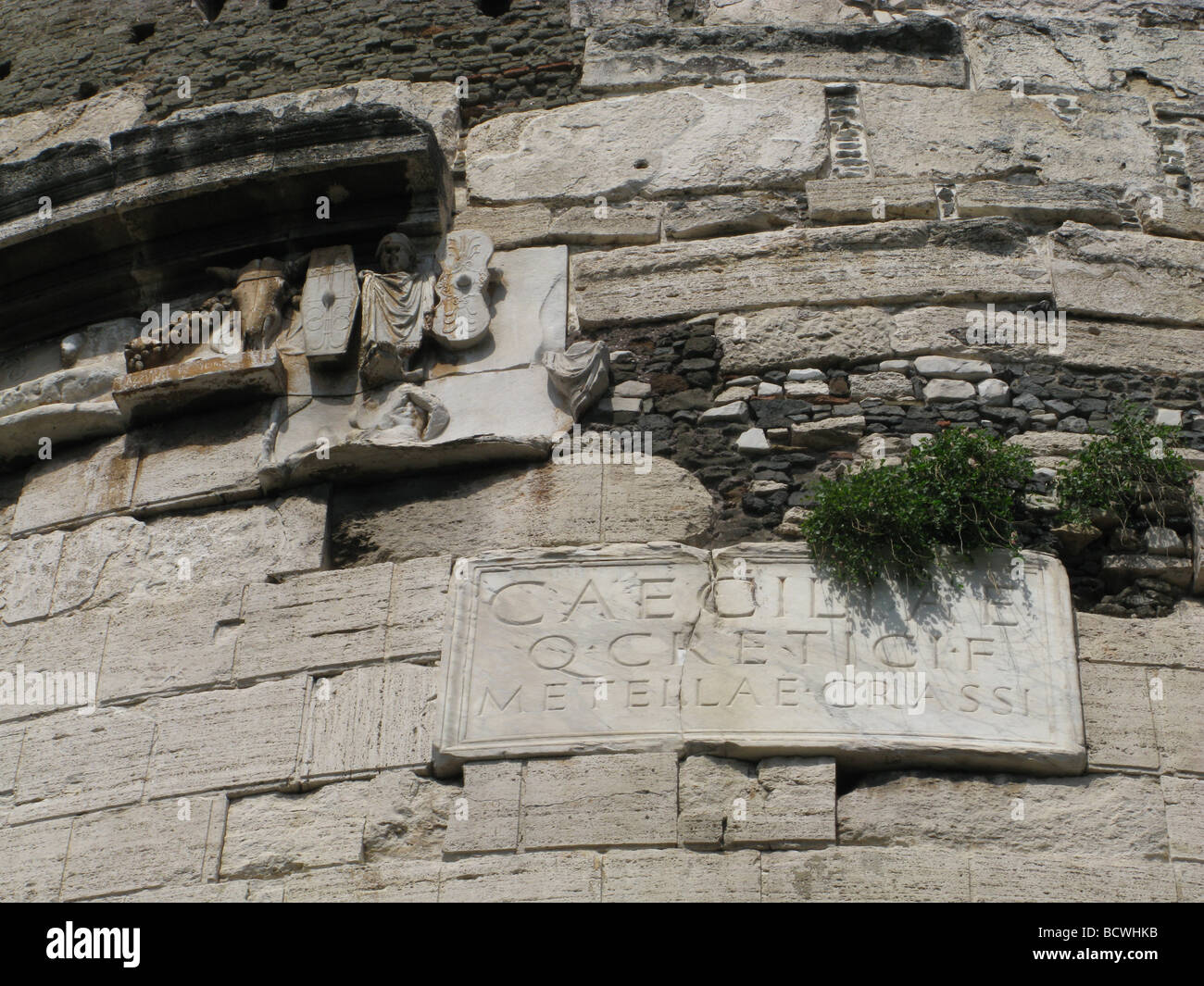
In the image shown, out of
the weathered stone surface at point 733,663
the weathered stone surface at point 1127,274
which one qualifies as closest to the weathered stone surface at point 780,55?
the weathered stone surface at point 1127,274

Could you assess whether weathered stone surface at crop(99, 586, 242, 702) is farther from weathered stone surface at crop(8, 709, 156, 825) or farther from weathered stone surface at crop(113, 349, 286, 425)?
weathered stone surface at crop(113, 349, 286, 425)

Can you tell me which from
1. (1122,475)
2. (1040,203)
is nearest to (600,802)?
(1122,475)

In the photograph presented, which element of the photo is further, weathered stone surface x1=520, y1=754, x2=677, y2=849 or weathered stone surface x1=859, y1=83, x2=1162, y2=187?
weathered stone surface x1=859, y1=83, x2=1162, y2=187

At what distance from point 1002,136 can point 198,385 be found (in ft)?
12.4

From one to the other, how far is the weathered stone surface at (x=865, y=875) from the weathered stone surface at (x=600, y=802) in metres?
0.36

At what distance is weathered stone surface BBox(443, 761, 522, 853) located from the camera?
17.1 feet

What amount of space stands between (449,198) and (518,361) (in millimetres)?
1228

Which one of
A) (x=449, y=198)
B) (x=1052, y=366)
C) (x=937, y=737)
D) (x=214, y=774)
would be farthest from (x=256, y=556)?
(x=1052, y=366)

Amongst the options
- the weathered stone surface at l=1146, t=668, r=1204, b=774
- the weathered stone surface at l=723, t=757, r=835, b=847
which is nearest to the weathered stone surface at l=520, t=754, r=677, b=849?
the weathered stone surface at l=723, t=757, r=835, b=847

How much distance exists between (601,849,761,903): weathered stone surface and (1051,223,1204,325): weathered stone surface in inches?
113

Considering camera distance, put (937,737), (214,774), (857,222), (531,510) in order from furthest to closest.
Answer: (857,222) → (531,510) → (214,774) → (937,737)

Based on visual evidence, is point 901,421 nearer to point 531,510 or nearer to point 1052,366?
point 1052,366

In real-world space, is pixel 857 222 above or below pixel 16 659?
above

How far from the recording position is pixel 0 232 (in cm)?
760
